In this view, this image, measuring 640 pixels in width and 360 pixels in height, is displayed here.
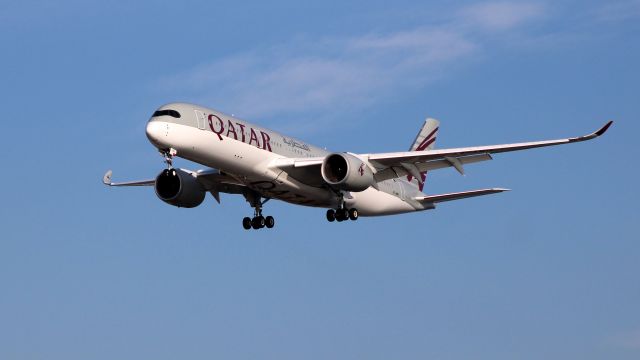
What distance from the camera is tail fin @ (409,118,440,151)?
213 ft

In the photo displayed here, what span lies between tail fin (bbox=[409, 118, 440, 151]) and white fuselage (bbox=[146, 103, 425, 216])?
954 cm

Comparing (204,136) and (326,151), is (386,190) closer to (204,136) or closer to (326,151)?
(326,151)

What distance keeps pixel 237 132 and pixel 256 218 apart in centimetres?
758

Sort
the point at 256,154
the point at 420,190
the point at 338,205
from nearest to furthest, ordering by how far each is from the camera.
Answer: the point at 256,154 < the point at 338,205 < the point at 420,190

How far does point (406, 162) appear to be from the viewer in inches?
2072

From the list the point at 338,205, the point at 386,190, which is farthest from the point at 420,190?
the point at 338,205

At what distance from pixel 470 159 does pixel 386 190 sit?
6.42m

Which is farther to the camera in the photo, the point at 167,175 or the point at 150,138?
the point at 167,175

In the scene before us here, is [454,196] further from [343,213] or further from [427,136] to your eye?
[427,136]

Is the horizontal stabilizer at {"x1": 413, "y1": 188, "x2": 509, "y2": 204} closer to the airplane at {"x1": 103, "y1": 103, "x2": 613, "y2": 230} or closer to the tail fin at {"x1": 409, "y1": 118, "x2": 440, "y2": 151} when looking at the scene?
the airplane at {"x1": 103, "y1": 103, "x2": 613, "y2": 230}

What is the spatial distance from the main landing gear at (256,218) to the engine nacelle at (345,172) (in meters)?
5.55

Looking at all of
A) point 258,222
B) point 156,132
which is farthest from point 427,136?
point 156,132

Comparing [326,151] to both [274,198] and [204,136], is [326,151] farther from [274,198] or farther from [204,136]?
[204,136]

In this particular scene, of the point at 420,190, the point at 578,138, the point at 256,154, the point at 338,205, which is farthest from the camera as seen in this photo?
the point at 420,190
